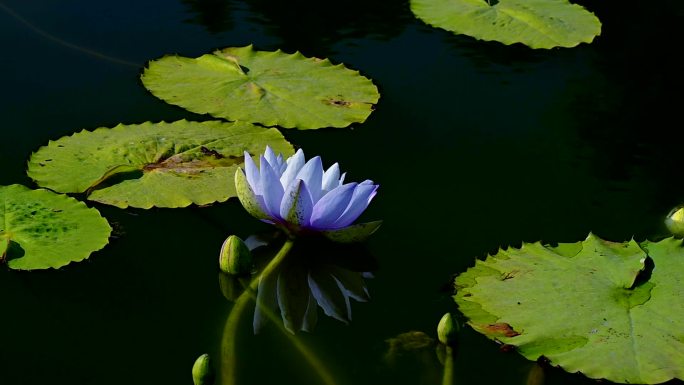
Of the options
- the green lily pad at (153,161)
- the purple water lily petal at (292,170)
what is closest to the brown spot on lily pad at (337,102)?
the green lily pad at (153,161)

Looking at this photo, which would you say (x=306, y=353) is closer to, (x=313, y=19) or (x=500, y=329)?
(x=500, y=329)

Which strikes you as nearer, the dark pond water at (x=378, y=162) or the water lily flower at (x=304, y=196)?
the dark pond water at (x=378, y=162)

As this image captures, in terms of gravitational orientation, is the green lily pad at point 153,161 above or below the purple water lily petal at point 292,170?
below

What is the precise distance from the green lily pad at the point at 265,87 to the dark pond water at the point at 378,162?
57 millimetres

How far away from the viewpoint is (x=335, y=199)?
241cm

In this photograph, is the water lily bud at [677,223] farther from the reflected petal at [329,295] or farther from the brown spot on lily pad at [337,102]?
the brown spot on lily pad at [337,102]

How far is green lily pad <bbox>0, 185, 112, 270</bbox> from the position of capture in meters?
2.40

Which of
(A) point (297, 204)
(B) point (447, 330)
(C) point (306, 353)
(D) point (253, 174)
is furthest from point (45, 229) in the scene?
(B) point (447, 330)

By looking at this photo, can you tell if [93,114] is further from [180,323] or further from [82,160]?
[180,323]

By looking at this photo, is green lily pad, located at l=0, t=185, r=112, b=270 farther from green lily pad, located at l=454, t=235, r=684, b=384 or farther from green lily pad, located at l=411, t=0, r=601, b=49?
green lily pad, located at l=411, t=0, r=601, b=49

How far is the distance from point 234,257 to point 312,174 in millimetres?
285

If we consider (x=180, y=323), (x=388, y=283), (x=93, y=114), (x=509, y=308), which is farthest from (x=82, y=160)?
(x=509, y=308)

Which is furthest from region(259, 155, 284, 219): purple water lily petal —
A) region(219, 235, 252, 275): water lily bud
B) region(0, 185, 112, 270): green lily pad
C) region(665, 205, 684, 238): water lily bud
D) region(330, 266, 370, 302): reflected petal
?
region(665, 205, 684, 238): water lily bud

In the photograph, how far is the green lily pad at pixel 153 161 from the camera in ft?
8.89
